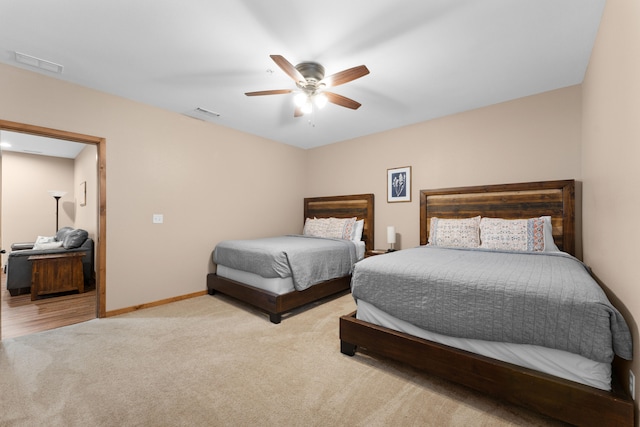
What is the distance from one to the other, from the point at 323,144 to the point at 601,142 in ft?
12.7

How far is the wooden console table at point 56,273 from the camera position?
3.77 metres

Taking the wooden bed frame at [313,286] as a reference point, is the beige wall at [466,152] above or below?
above

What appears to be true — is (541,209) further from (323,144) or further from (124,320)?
(124,320)

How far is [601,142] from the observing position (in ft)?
6.65

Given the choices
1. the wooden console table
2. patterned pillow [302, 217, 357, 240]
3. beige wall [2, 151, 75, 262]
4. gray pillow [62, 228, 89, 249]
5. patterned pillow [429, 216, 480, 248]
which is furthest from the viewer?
beige wall [2, 151, 75, 262]

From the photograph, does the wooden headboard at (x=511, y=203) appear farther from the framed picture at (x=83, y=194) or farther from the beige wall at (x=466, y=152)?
the framed picture at (x=83, y=194)

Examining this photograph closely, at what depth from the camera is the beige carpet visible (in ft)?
5.05

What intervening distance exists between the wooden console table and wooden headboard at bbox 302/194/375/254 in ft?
12.1

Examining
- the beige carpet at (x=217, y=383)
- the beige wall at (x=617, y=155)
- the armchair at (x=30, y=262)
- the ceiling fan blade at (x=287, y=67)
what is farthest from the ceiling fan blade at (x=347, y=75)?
the armchair at (x=30, y=262)

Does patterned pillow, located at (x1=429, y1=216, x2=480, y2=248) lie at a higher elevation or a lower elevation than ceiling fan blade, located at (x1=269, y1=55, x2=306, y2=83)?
lower

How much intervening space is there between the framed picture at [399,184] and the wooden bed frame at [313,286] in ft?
1.17

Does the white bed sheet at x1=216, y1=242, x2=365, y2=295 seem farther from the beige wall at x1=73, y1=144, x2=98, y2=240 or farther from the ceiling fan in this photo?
the beige wall at x1=73, y1=144, x2=98, y2=240

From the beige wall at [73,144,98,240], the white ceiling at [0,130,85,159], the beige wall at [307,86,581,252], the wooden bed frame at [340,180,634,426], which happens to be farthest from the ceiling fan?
the white ceiling at [0,130,85,159]

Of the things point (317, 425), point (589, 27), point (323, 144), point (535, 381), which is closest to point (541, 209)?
point (589, 27)
